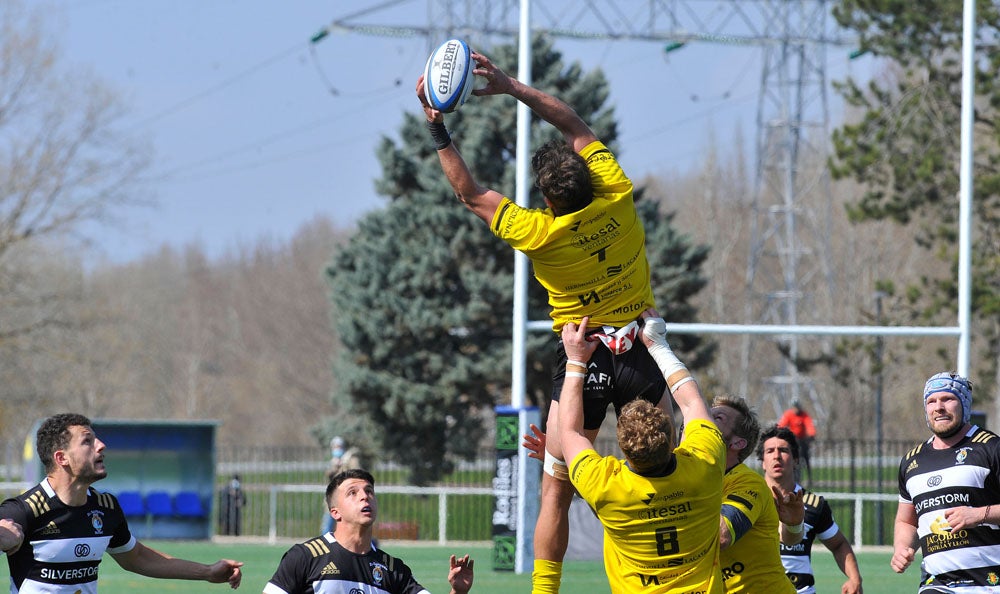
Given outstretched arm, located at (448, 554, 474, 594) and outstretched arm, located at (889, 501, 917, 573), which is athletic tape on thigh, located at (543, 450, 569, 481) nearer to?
outstretched arm, located at (448, 554, 474, 594)

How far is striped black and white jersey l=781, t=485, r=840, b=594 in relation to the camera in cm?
830

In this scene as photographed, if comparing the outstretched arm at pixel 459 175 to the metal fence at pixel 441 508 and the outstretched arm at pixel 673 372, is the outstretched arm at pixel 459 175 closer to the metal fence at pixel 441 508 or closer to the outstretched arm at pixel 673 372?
the outstretched arm at pixel 673 372

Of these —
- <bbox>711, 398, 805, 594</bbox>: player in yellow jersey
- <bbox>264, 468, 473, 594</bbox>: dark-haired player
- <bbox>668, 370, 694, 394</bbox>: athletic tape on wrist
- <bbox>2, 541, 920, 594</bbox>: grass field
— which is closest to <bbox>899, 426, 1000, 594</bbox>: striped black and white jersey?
<bbox>711, 398, 805, 594</bbox>: player in yellow jersey

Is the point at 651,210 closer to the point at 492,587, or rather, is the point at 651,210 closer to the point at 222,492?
the point at 222,492

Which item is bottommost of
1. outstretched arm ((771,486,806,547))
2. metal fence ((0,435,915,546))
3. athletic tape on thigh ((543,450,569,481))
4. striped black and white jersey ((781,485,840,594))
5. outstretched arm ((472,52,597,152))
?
metal fence ((0,435,915,546))

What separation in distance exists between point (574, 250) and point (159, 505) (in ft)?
62.9

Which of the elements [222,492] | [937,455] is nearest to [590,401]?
[937,455]

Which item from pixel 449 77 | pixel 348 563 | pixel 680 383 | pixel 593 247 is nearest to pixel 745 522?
pixel 680 383

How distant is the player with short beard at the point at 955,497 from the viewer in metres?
7.41

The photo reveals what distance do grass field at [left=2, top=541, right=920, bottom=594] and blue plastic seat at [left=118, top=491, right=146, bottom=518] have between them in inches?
121

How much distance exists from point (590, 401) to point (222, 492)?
2298 centimetres

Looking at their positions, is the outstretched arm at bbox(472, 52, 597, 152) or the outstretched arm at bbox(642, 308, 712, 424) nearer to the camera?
the outstretched arm at bbox(642, 308, 712, 424)

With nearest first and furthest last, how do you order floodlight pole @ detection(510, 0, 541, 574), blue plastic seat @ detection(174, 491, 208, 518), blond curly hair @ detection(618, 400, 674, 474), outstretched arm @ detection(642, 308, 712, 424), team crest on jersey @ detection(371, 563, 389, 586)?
blond curly hair @ detection(618, 400, 674, 474), outstretched arm @ detection(642, 308, 712, 424), team crest on jersey @ detection(371, 563, 389, 586), floodlight pole @ detection(510, 0, 541, 574), blue plastic seat @ detection(174, 491, 208, 518)

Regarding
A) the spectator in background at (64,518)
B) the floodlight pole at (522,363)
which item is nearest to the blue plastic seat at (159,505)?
the floodlight pole at (522,363)
